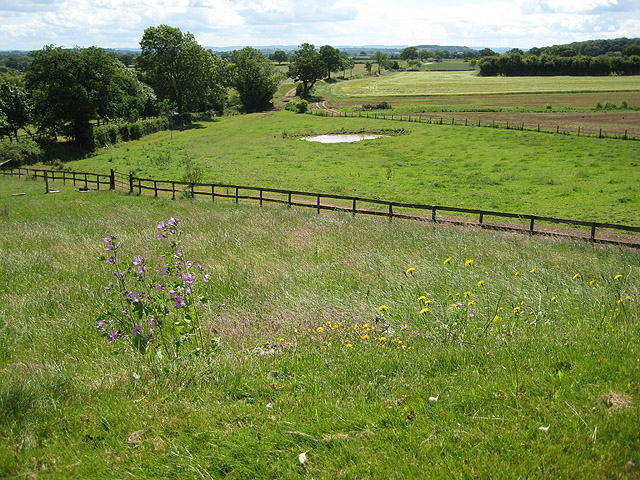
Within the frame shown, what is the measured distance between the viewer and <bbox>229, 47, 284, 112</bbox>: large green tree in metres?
96.8

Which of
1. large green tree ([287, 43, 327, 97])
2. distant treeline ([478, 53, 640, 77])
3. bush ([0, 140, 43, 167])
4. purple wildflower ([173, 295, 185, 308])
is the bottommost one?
purple wildflower ([173, 295, 185, 308])

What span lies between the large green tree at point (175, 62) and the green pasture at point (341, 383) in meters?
74.6

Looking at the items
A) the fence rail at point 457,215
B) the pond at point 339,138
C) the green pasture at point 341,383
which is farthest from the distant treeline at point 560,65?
the green pasture at point 341,383

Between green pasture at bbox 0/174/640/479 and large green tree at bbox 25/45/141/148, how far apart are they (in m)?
47.6

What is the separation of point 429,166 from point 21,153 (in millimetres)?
39576

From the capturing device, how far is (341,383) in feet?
17.7

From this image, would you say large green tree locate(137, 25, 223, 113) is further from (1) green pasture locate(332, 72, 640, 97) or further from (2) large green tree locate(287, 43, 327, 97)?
(1) green pasture locate(332, 72, 640, 97)

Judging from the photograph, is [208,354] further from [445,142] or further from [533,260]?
[445,142]

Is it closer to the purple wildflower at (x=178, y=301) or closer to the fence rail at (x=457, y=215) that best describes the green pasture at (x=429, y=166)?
the fence rail at (x=457, y=215)

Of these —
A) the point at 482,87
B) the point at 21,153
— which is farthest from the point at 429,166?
the point at 482,87

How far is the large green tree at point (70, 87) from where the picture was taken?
5022 centimetres

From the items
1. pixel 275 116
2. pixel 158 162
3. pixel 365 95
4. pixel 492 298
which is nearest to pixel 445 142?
pixel 158 162

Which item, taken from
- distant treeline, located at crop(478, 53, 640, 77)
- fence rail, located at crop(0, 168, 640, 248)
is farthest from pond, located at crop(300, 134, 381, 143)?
distant treeline, located at crop(478, 53, 640, 77)

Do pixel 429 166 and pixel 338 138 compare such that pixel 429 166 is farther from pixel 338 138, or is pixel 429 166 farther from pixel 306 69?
pixel 306 69
